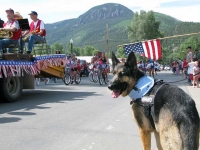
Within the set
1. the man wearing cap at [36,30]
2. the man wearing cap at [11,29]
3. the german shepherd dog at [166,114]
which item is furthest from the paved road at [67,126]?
the man wearing cap at [36,30]

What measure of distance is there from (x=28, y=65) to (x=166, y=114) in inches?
343

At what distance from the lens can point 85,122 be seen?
8.24 meters

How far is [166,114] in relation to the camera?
13.5 feet

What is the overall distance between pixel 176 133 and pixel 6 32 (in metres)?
9.24

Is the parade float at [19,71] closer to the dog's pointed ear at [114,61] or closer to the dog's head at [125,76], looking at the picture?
the dog's pointed ear at [114,61]

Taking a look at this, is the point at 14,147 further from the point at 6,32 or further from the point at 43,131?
the point at 6,32

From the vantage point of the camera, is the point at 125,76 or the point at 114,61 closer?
the point at 125,76

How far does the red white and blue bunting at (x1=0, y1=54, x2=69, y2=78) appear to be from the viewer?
434 inches

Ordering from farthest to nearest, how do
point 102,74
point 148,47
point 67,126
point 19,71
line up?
1. point 102,74
2. point 19,71
3. point 148,47
4. point 67,126

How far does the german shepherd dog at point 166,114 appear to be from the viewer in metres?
3.94

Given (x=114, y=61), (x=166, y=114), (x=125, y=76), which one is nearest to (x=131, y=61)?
(x=125, y=76)

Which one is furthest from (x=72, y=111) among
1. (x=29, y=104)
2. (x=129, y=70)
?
(x=129, y=70)

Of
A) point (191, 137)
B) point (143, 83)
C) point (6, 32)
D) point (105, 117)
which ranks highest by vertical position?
point (6, 32)

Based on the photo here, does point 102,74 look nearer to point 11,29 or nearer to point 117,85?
point 11,29
